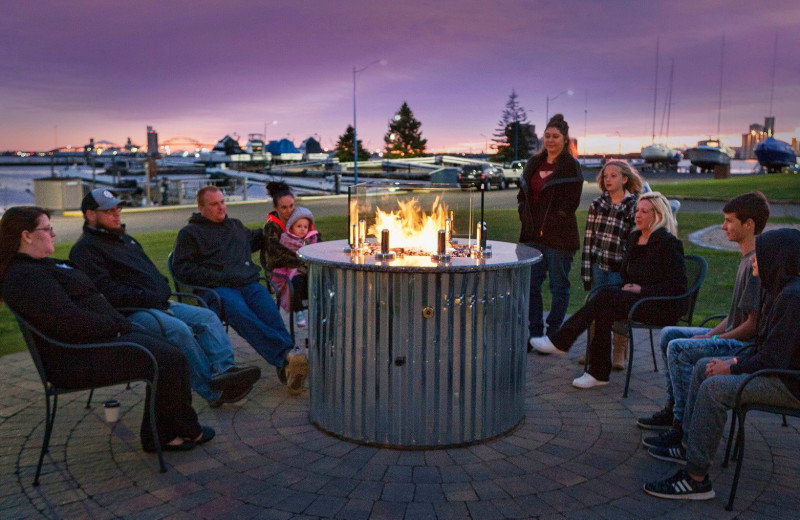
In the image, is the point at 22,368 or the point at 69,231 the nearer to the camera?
the point at 22,368

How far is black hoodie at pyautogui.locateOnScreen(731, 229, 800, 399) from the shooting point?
130 inches

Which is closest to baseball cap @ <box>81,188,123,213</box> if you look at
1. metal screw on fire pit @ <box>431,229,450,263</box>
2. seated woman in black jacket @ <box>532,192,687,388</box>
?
metal screw on fire pit @ <box>431,229,450,263</box>

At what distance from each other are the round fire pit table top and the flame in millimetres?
386

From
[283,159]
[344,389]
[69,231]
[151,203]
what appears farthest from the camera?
[283,159]

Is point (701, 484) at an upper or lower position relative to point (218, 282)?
lower

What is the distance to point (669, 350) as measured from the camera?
434 centimetres

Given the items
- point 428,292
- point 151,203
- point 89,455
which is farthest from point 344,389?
point 151,203

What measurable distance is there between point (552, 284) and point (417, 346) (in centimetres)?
273

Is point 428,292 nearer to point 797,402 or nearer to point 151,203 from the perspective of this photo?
point 797,402

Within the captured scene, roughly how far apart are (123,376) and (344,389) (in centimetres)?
133

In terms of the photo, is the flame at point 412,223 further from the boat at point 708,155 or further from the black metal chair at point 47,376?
the boat at point 708,155

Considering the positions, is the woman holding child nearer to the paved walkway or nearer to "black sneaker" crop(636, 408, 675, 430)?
the paved walkway

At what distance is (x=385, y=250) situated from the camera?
4.31m

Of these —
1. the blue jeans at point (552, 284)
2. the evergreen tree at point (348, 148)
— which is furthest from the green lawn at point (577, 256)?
the evergreen tree at point (348, 148)
